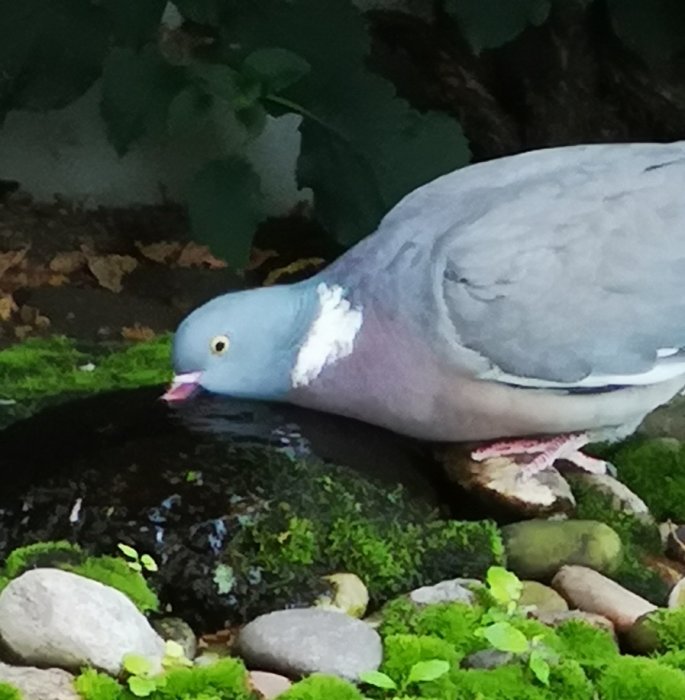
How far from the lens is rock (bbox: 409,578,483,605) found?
3.63 feet

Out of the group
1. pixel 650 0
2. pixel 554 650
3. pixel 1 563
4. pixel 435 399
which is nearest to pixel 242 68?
pixel 650 0

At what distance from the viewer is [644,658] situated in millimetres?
1023

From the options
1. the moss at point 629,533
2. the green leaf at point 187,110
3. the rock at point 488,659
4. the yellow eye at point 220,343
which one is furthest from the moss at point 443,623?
the green leaf at point 187,110

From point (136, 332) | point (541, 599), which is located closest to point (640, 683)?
point (541, 599)

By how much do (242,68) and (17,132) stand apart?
87 cm

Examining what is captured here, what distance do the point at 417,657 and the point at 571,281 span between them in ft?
1.34

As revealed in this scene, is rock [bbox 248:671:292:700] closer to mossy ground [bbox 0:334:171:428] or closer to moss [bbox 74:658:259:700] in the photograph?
moss [bbox 74:658:259:700]

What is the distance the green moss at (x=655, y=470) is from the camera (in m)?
1.39

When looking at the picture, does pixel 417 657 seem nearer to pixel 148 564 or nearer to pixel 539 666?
pixel 539 666

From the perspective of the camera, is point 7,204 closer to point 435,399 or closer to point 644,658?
point 435,399

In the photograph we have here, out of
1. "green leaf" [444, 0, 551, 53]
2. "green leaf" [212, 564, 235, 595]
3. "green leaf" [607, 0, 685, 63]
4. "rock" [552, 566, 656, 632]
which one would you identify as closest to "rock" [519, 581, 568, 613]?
A: "rock" [552, 566, 656, 632]

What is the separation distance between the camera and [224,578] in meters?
1.10

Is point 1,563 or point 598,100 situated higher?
point 598,100

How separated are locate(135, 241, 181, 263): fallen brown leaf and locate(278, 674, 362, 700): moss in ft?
5.74
